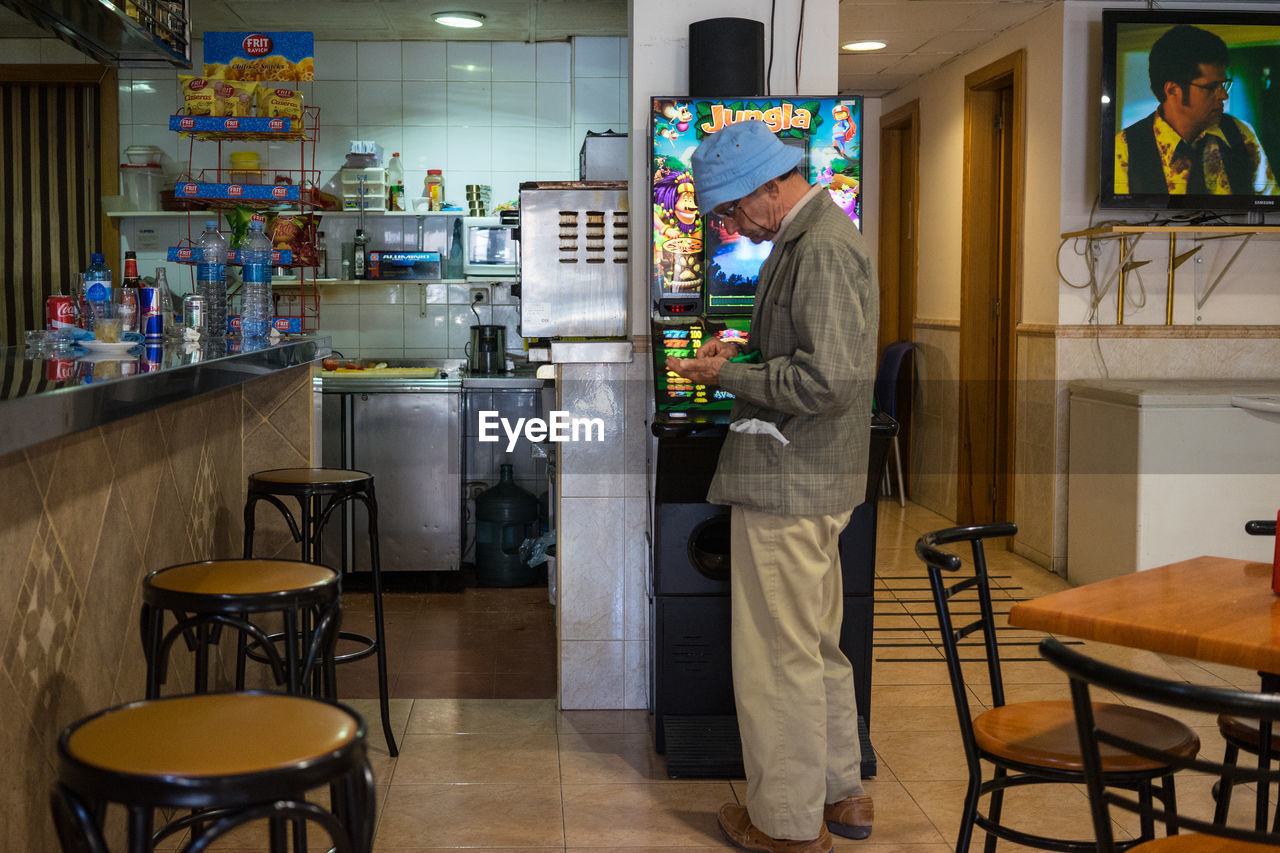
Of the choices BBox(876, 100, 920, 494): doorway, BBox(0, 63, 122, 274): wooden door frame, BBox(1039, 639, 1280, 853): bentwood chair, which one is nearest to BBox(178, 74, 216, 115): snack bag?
BBox(0, 63, 122, 274): wooden door frame

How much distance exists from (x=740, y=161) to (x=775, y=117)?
79 centimetres

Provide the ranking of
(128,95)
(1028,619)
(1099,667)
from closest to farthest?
1. (1099,667)
2. (1028,619)
3. (128,95)

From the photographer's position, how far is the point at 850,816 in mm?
2785

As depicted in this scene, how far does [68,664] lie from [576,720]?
169cm

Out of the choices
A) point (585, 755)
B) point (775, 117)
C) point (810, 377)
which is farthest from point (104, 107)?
point (810, 377)

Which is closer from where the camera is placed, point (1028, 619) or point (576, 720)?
point (1028, 619)

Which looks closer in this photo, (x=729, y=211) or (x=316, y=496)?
(x=729, y=211)

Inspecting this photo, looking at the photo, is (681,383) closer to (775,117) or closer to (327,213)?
(775,117)

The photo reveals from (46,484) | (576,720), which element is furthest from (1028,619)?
(576,720)

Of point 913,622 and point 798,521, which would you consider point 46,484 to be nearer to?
point 798,521

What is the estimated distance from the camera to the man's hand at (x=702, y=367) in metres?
2.60

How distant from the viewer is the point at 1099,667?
4.59 ft

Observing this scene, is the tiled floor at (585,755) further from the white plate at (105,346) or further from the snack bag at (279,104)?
the snack bag at (279,104)

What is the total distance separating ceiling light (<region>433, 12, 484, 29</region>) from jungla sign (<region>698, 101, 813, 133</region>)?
2843 mm
